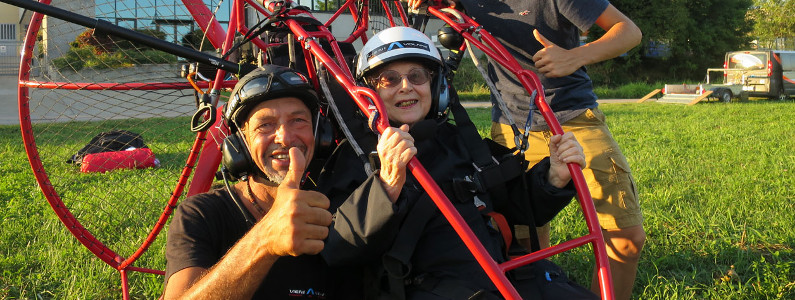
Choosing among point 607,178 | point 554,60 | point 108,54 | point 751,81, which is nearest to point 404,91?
point 554,60

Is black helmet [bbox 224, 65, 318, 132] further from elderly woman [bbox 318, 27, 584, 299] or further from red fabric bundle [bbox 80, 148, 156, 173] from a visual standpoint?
red fabric bundle [bbox 80, 148, 156, 173]

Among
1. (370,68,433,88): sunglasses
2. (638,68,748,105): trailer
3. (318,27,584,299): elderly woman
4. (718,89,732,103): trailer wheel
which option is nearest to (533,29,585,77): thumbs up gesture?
(318,27,584,299): elderly woman

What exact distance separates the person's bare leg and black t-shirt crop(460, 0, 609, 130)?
688 mm

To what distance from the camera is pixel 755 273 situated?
4.18 m

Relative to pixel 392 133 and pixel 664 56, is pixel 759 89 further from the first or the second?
pixel 392 133

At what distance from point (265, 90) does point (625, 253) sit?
215 cm

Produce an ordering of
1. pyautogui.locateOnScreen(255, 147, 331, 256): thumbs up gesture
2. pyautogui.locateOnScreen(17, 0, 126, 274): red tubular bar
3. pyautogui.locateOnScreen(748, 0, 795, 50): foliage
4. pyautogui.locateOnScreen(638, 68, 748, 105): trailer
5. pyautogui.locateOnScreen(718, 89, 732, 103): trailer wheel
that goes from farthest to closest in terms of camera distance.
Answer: pyautogui.locateOnScreen(748, 0, 795, 50): foliage, pyautogui.locateOnScreen(718, 89, 732, 103): trailer wheel, pyautogui.locateOnScreen(638, 68, 748, 105): trailer, pyautogui.locateOnScreen(17, 0, 126, 274): red tubular bar, pyautogui.locateOnScreen(255, 147, 331, 256): thumbs up gesture

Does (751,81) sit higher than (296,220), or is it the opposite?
(296,220)

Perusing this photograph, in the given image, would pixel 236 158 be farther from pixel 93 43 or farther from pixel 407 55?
pixel 93 43

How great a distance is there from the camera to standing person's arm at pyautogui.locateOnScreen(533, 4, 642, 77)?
3512 millimetres

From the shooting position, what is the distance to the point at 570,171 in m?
2.78

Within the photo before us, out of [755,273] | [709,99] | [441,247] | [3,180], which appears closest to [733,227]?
[755,273]

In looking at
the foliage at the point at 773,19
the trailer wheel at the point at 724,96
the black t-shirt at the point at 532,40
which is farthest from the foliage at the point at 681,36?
the black t-shirt at the point at 532,40

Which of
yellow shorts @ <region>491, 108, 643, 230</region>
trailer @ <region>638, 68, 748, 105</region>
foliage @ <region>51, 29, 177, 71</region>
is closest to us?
yellow shorts @ <region>491, 108, 643, 230</region>
